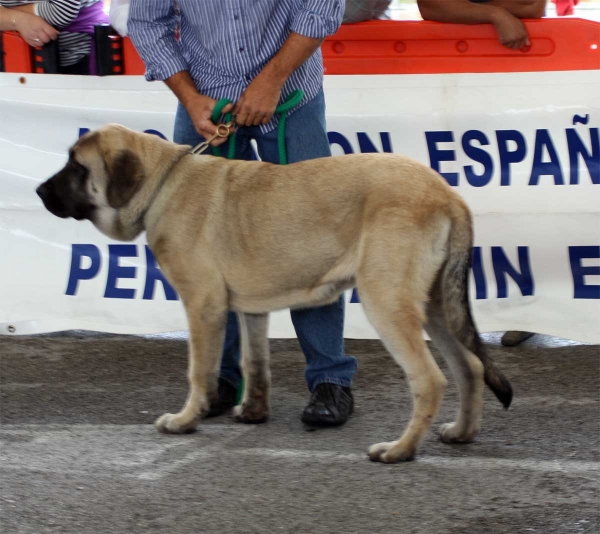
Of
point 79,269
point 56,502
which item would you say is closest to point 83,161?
point 56,502

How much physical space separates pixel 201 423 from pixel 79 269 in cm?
188

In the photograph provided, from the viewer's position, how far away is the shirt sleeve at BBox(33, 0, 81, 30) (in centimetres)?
589

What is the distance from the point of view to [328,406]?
4496 mm

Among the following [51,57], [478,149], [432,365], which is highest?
[51,57]

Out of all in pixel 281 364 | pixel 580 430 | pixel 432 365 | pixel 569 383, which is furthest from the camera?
pixel 281 364

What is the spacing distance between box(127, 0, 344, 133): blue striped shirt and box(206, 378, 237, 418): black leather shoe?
1.19 meters

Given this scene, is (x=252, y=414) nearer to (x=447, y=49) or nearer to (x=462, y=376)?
(x=462, y=376)

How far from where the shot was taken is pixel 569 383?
5.13m

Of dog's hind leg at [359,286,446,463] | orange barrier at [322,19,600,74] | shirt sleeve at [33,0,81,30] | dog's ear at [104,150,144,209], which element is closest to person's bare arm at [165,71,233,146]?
dog's ear at [104,150,144,209]

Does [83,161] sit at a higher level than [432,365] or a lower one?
higher

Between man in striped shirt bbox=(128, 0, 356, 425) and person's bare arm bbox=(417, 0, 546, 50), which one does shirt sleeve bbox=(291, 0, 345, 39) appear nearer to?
man in striped shirt bbox=(128, 0, 356, 425)

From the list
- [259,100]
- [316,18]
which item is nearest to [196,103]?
[259,100]

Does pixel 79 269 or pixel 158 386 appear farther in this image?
pixel 79 269

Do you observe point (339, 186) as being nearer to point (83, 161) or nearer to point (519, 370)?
point (83, 161)
